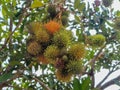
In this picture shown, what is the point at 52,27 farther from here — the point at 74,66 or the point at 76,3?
the point at 76,3

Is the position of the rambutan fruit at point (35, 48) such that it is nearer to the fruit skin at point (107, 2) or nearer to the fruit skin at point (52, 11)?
the fruit skin at point (52, 11)

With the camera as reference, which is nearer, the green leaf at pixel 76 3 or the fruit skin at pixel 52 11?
the fruit skin at pixel 52 11

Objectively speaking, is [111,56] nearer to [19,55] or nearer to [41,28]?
[19,55]

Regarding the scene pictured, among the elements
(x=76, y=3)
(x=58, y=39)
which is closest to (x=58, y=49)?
(x=58, y=39)

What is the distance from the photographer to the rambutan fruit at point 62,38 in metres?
1.42

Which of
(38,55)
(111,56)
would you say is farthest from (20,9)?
(111,56)

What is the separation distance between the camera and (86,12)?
210cm

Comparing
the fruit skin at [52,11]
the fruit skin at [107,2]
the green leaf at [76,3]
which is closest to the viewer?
the fruit skin at [52,11]

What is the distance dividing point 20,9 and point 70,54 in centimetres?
68

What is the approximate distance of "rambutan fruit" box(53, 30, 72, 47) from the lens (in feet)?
4.66

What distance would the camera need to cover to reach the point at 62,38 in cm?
141

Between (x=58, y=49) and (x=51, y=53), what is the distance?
0.06m

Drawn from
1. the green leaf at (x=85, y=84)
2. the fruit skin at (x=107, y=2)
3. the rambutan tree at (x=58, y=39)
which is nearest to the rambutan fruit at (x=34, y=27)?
the rambutan tree at (x=58, y=39)

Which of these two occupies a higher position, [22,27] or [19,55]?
[22,27]
